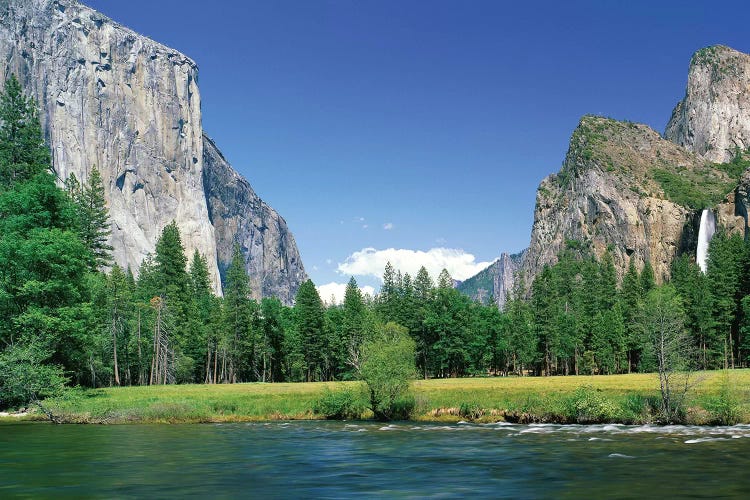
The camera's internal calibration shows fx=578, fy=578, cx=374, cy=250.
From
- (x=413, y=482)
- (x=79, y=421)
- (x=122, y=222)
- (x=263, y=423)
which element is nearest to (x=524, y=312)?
(x=263, y=423)

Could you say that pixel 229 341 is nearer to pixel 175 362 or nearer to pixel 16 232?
pixel 175 362

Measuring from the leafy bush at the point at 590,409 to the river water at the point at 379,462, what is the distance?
1872mm

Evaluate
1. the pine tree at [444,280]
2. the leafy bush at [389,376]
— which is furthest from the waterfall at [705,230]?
the leafy bush at [389,376]

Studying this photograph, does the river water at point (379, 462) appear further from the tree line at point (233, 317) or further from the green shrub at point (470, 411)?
the tree line at point (233, 317)

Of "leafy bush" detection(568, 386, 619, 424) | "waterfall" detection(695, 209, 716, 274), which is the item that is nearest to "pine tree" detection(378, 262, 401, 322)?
"leafy bush" detection(568, 386, 619, 424)

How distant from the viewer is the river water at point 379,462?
18609 mm

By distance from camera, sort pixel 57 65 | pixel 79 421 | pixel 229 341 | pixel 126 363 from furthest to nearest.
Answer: pixel 57 65
pixel 229 341
pixel 126 363
pixel 79 421

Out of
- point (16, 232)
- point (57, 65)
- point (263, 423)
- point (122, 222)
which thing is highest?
point (57, 65)

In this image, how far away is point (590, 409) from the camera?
37.3 m

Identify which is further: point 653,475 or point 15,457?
point 15,457

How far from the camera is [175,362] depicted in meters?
79.8

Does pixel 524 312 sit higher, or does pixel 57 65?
pixel 57 65

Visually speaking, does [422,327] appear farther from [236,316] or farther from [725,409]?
[725,409]

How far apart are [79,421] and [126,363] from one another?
137 feet
